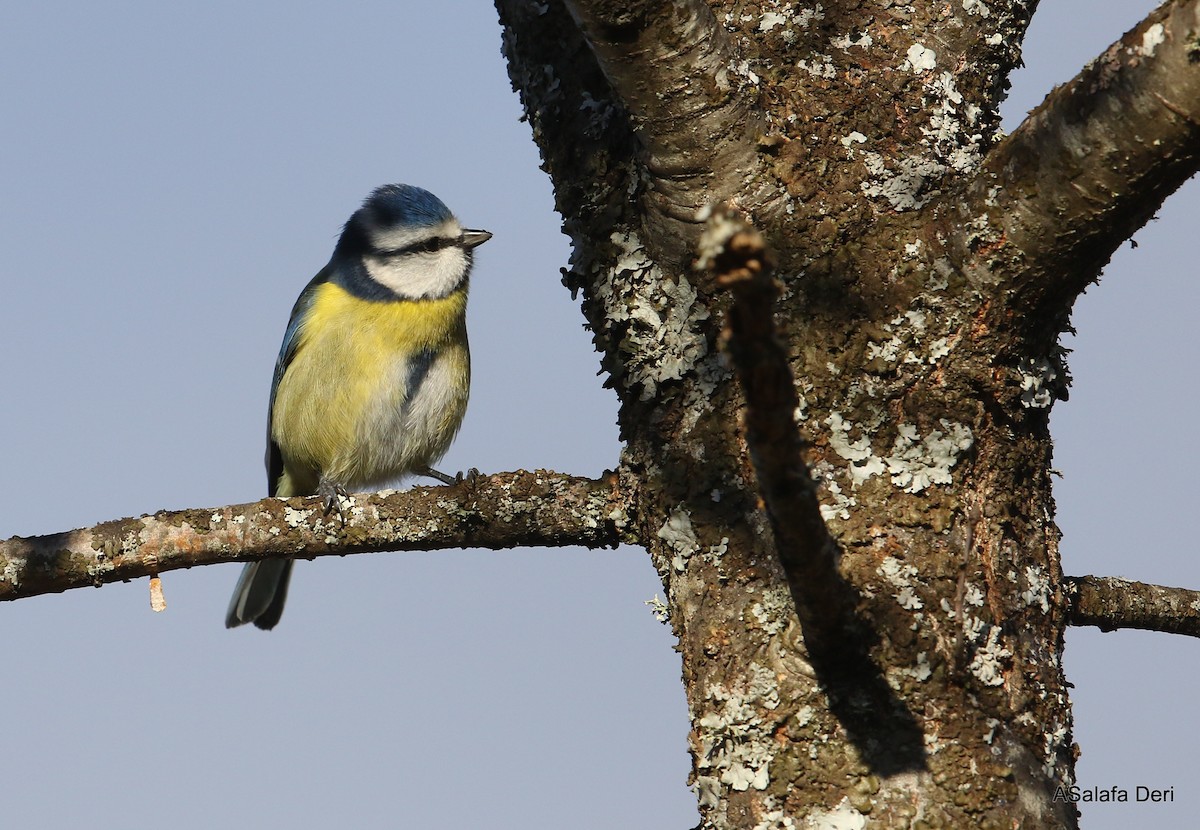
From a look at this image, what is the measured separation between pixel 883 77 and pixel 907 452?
0.75m

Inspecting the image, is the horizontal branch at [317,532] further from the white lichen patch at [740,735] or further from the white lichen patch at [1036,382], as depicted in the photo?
the white lichen patch at [1036,382]

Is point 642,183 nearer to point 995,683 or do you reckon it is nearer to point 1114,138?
point 1114,138

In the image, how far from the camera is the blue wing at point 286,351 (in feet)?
15.6

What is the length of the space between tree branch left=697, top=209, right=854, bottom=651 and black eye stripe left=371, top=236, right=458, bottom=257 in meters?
3.49

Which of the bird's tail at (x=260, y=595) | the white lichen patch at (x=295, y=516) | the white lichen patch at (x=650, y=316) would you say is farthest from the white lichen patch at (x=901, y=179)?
the bird's tail at (x=260, y=595)

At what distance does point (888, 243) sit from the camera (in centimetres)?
200

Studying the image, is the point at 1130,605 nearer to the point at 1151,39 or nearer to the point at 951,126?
the point at 951,126

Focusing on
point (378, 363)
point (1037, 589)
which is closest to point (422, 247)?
point (378, 363)

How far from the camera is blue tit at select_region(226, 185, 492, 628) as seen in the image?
444cm

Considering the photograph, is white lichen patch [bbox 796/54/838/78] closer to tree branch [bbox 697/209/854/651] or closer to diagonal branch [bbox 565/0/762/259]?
diagonal branch [bbox 565/0/762/259]

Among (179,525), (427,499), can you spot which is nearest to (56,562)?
(179,525)

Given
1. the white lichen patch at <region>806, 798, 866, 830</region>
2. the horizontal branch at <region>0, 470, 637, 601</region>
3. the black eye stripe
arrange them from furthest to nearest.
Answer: the black eye stripe < the horizontal branch at <region>0, 470, 637, 601</region> < the white lichen patch at <region>806, 798, 866, 830</region>

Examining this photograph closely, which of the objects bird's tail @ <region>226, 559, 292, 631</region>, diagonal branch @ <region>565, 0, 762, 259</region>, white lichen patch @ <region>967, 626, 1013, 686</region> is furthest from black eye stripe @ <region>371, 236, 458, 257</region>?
white lichen patch @ <region>967, 626, 1013, 686</region>

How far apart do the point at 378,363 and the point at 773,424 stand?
3.41m
